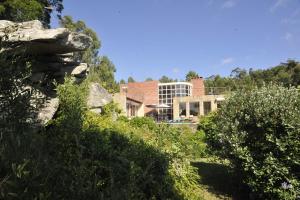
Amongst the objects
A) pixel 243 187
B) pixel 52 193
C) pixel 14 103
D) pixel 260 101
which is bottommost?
pixel 243 187

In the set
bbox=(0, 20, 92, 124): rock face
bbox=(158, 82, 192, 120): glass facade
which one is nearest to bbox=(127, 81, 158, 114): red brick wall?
bbox=(158, 82, 192, 120): glass facade

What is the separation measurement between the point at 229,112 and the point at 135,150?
4.14 metres

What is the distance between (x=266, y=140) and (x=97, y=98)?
4.51 m

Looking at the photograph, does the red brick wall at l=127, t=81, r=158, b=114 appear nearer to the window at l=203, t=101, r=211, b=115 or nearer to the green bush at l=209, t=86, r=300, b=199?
the window at l=203, t=101, r=211, b=115

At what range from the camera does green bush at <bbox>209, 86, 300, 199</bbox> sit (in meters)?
7.79

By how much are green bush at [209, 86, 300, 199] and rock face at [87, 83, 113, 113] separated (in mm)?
3272

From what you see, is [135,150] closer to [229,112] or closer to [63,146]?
[63,146]

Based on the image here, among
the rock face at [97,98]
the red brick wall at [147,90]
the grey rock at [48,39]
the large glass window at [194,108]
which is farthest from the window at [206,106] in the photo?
the grey rock at [48,39]

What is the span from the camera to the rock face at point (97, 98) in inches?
378

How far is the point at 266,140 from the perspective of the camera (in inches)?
319

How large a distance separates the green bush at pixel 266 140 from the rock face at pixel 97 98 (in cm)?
327

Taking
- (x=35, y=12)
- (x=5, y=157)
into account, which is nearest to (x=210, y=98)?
(x=35, y=12)

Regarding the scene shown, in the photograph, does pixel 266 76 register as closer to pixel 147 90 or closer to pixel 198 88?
pixel 198 88

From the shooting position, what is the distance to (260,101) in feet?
27.6
